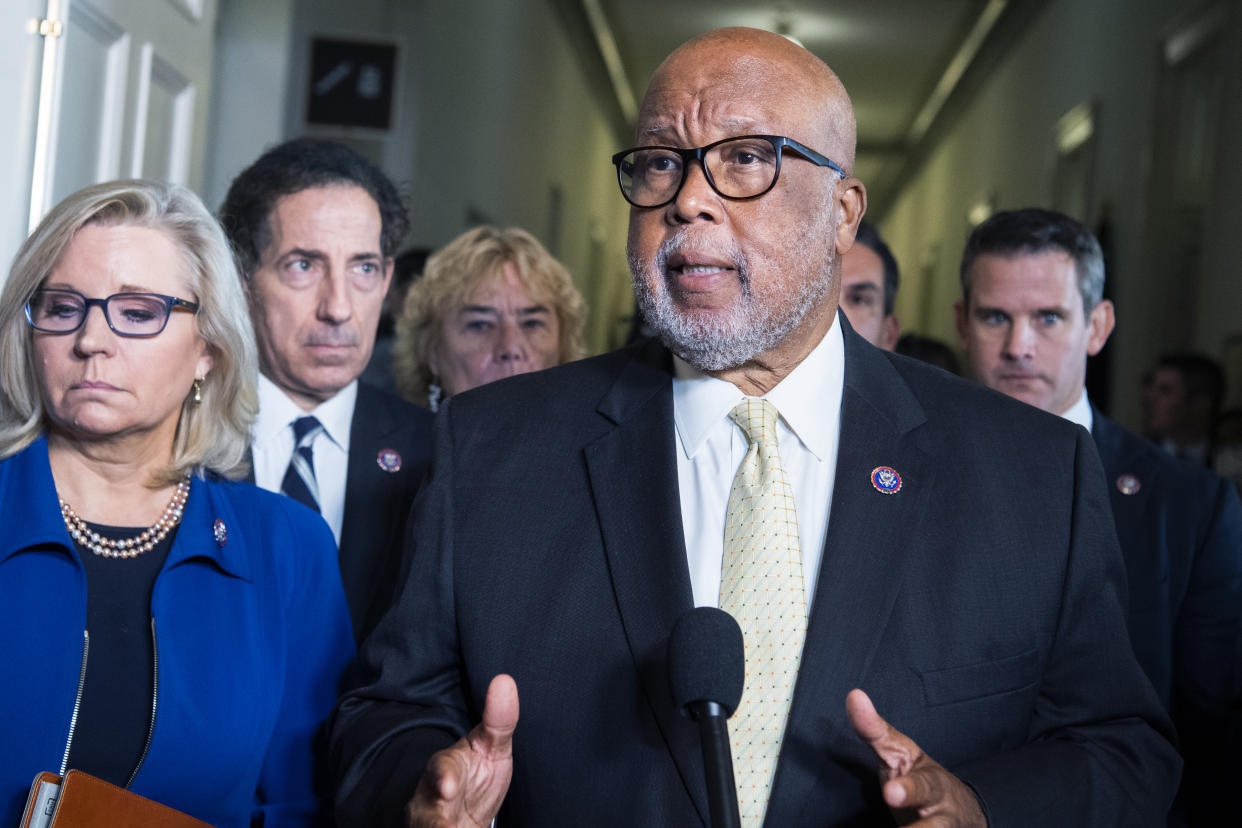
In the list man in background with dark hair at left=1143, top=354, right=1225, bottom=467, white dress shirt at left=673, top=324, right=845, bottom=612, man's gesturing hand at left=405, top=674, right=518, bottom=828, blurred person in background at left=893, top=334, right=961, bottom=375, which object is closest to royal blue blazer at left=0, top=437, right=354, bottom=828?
man's gesturing hand at left=405, top=674, right=518, bottom=828

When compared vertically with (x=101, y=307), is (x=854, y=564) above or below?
below

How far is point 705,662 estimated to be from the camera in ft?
4.11

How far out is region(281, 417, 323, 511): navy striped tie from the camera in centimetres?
229

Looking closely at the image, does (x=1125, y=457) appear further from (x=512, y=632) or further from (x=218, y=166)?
(x=218, y=166)

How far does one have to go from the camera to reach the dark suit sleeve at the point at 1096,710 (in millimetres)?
1544

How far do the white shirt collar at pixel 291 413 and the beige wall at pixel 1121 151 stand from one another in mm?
4846

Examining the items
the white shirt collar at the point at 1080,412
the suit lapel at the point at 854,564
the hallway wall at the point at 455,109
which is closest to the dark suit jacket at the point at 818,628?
the suit lapel at the point at 854,564

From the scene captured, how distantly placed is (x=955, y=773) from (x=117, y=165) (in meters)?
2.38

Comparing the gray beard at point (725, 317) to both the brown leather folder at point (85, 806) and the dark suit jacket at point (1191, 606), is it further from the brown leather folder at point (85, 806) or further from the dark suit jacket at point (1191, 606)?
the dark suit jacket at point (1191, 606)

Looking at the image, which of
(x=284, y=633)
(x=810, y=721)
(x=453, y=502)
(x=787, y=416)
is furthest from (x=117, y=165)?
(x=810, y=721)

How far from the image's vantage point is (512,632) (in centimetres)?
162

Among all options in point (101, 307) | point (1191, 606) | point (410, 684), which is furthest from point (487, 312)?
point (1191, 606)

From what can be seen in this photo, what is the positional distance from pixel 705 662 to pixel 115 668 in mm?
931

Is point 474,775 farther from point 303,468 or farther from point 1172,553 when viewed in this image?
point 1172,553
